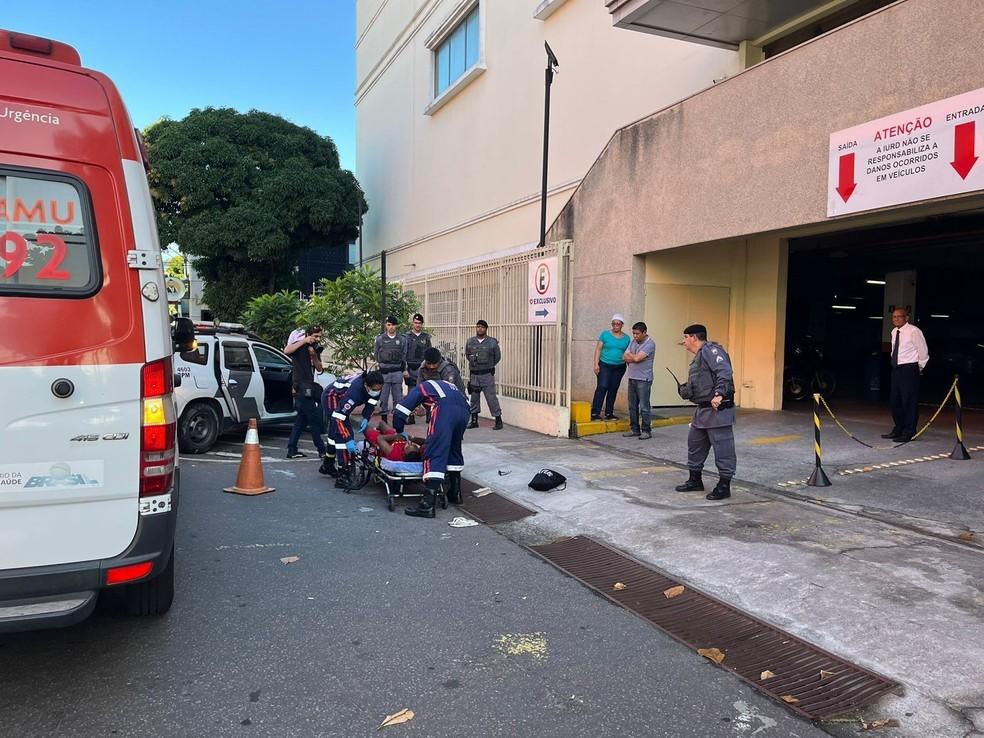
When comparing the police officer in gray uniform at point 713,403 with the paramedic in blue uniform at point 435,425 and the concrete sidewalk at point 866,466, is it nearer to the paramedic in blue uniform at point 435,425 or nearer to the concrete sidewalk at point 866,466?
the concrete sidewalk at point 866,466

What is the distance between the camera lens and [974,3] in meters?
6.64

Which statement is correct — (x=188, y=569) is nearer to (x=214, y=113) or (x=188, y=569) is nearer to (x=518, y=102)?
(x=518, y=102)

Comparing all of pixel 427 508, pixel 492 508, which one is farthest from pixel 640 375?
pixel 427 508

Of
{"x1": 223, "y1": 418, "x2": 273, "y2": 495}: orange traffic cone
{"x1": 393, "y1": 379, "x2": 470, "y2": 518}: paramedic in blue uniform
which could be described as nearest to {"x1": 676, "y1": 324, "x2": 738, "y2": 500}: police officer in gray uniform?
{"x1": 393, "y1": 379, "x2": 470, "y2": 518}: paramedic in blue uniform

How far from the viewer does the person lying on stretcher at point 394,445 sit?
22.4 ft

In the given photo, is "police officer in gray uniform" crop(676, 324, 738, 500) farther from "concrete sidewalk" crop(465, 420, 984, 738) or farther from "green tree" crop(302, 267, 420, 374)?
"green tree" crop(302, 267, 420, 374)

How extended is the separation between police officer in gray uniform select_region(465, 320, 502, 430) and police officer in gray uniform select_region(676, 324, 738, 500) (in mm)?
4862

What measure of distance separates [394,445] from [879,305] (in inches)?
745

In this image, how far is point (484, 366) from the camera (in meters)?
11.4

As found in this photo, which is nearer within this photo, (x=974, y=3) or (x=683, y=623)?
(x=683, y=623)

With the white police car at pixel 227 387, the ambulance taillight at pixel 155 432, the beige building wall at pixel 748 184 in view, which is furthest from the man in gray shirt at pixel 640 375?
the ambulance taillight at pixel 155 432

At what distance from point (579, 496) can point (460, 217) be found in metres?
13.8

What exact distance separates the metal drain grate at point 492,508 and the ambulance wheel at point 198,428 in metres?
4.17

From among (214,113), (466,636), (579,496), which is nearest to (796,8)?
(579,496)
